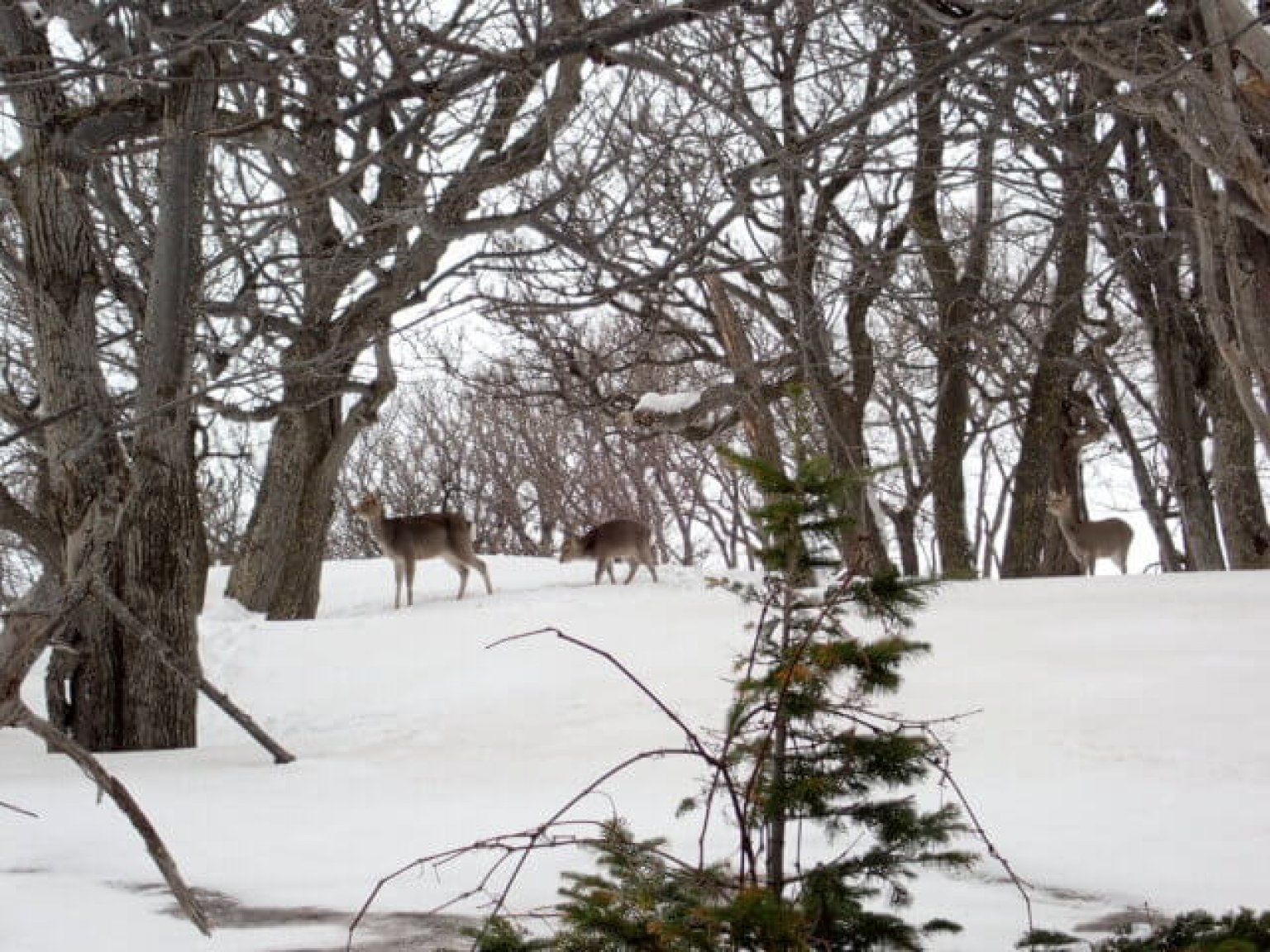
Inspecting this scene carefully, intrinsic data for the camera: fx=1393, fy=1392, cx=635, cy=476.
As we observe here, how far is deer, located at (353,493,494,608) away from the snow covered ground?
361 cm

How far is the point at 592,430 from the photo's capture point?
31500 mm

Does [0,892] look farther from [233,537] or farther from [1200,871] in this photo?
[233,537]

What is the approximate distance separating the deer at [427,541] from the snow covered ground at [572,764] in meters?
3.61

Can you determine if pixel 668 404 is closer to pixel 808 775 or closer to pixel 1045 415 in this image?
pixel 1045 415

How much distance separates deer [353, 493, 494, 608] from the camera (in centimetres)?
1584

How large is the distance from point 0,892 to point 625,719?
405 cm

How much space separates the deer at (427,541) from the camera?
52.0 feet

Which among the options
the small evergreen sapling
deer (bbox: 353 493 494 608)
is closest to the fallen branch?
the small evergreen sapling

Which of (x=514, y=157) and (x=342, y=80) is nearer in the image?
(x=342, y=80)

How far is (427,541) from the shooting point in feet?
52.2

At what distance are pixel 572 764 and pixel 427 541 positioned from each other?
9235 mm

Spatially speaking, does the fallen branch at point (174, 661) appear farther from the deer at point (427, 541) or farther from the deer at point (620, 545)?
the deer at point (620, 545)

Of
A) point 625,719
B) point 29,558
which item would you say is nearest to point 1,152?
point 625,719

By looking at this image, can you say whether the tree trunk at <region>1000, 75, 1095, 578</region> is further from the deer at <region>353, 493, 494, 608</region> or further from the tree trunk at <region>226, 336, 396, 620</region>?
the tree trunk at <region>226, 336, 396, 620</region>
